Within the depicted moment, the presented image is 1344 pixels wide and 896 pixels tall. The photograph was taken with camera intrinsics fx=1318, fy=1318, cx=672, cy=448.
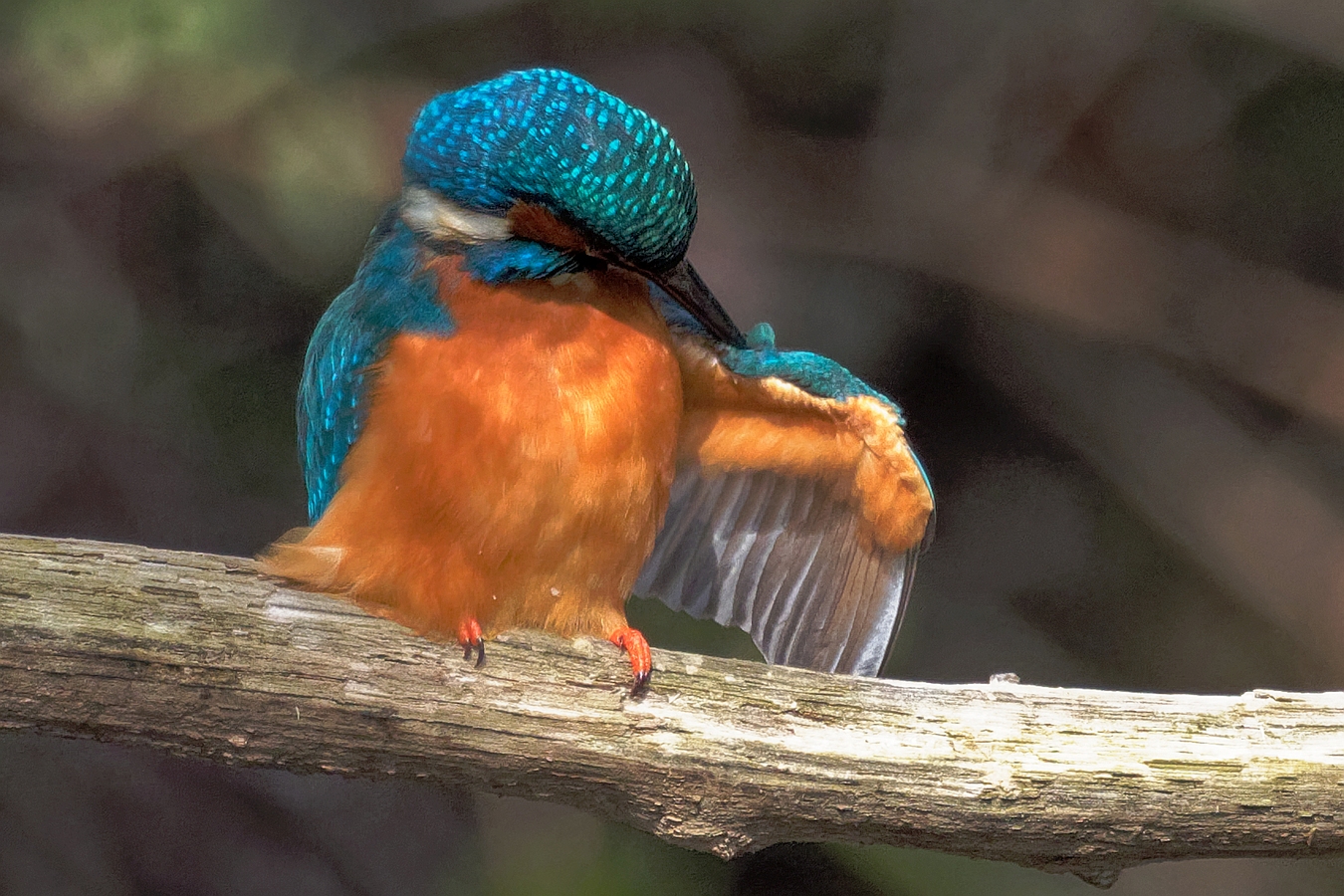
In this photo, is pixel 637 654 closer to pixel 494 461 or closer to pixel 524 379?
pixel 494 461

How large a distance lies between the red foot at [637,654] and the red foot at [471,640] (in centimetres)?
27

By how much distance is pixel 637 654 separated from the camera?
2434 mm

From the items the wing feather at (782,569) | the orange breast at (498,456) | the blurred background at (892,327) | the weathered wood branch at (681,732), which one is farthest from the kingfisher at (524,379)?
the blurred background at (892,327)

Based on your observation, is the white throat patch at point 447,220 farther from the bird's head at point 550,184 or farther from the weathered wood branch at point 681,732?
the weathered wood branch at point 681,732

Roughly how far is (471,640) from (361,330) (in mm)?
686

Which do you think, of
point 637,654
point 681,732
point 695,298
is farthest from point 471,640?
point 695,298

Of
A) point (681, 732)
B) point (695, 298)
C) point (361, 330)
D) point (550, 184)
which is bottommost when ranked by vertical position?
point (681, 732)

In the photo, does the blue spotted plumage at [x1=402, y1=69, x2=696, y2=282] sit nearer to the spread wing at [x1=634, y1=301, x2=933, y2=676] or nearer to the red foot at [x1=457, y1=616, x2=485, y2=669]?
the spread wing at [x1=634, y1=301, x2=933, y2=676]

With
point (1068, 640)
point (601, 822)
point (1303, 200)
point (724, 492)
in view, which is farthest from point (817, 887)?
point (1303, 200)

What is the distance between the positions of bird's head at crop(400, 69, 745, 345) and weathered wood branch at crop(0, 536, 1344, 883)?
2.41ft

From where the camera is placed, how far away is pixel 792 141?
4.71 metres

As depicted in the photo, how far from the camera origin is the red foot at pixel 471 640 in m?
2.35

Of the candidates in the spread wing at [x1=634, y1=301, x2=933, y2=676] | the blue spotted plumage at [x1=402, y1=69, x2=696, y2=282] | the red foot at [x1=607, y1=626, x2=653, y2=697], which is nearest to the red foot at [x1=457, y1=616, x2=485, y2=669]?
the red foot at [x1=607, y1=626, x2=653, y2=697]

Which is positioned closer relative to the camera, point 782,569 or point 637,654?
point 637,654
